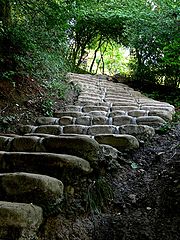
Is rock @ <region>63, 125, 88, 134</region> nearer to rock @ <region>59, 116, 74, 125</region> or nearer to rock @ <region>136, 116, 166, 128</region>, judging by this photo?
rock @ <region>59, 116, 74, 125</region>

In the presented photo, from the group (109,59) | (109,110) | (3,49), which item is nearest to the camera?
(109,110)

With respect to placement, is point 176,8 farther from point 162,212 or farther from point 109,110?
point 162,212

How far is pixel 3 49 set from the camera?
507 cm

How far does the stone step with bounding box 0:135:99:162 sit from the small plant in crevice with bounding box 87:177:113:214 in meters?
0.20

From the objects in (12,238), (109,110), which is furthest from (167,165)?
(109,110)

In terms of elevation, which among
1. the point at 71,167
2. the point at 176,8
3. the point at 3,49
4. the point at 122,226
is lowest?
the point at 122,226

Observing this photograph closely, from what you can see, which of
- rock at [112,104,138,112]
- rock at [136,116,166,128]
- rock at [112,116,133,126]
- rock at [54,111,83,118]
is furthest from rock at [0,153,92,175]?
rock at [112,104,138,112]

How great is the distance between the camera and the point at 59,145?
99.0 inches

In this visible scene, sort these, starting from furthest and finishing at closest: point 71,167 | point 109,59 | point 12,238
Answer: point 109,59
point 71,167
point 12,238

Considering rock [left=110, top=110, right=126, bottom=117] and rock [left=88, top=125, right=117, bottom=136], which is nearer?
rock [left=88, top=125, right=117, bottom=136]

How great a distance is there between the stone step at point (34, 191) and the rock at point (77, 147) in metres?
0.43

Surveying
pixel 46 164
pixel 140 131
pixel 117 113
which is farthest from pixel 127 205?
pixel 117 113

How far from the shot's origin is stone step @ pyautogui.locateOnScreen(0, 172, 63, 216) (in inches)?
73.7

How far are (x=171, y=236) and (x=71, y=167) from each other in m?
0.77
